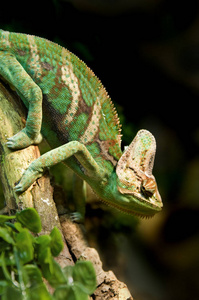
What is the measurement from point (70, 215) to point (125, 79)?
1.40 metres

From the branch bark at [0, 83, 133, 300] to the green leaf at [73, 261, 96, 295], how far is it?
0.53m

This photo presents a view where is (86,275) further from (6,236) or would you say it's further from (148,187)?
(148,187)

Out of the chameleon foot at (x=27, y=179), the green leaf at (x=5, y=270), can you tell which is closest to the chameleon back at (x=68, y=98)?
the chameleon foot at (x=27, y=179)

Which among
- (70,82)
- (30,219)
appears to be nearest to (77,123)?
(70,82)

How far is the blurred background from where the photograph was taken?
2830mm

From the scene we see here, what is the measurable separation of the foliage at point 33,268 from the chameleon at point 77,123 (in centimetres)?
60

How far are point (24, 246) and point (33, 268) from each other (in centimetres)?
9

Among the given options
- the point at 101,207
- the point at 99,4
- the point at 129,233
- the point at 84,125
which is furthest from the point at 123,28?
the point at 129,233

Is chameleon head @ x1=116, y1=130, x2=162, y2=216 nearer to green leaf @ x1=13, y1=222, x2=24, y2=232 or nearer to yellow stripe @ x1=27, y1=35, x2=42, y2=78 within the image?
yellow stripe @ x1=27, y1=35, x2=42, y2=78

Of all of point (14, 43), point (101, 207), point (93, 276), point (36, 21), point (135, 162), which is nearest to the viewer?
point (93, 276)

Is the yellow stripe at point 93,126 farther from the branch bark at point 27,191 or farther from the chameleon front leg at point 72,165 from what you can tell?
the branch bark at point 27,191

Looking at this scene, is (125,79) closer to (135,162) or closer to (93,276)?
(135,162)

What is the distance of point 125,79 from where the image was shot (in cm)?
311

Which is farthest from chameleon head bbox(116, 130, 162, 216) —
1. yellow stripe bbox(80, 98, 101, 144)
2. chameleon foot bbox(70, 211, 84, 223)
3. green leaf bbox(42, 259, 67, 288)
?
green leaf bbox(42, 259, 67, 288)
